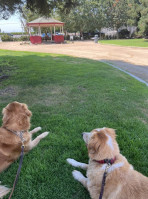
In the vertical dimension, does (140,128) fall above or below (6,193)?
above

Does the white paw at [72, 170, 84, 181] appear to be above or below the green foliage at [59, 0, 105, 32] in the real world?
below

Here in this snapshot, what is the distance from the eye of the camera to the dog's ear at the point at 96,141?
214 centimetres

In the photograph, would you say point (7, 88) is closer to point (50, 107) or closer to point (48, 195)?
point (50, 107)

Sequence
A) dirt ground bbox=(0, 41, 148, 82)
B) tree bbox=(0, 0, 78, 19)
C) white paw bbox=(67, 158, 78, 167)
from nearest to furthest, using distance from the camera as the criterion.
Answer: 1. white paw bbox=(67, 158, 78, 167)
2. tree bbox=(0, 0, 78, 19)
3. dirt ground bbox=(0, 41, 148, 82)

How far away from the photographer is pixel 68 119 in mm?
4227

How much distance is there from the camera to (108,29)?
48.6m

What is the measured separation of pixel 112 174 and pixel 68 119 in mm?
2289

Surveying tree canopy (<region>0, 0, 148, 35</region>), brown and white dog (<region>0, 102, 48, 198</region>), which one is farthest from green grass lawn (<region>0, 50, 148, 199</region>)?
tree canopy (<region>0, 0, 148, 35</region>)

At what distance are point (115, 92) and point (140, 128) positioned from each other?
Answer: 7.63 feet

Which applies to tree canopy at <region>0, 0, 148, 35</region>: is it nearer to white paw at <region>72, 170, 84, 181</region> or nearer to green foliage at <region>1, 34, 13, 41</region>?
green foliage at <region>1, 34, 13, 41</region>

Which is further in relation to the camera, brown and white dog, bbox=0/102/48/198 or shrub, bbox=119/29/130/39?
shrub, bbox=119/29/130/39

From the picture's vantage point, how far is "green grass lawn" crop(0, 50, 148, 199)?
2590 mm

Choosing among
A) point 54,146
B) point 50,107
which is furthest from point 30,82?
point 54,146

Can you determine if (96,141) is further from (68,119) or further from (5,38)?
(5,38)
